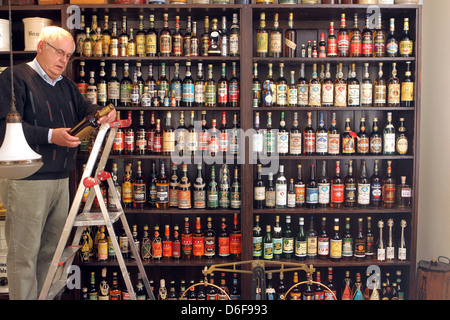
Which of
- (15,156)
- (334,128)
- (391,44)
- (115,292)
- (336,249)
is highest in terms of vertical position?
(391,44)

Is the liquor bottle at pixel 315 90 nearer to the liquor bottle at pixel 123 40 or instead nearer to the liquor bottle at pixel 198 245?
the liquor bottle at pixel 198 245

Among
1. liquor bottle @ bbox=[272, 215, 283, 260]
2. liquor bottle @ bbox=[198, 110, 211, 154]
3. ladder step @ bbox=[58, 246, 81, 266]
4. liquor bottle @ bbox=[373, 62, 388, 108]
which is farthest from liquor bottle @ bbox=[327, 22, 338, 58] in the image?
ladder step @ bbox=[58, 246, 81, 266]

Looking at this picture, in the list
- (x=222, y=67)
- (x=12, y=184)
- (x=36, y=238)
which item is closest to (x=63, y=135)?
(x=12, y=184)

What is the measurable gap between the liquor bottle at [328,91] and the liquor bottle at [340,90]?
3 centimetres

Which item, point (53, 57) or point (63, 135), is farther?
point (53, 57)

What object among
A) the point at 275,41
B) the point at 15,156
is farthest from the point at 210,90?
the point at 15,156

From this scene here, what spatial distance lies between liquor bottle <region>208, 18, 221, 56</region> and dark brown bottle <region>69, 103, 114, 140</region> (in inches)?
44.0

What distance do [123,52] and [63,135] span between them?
3.56 ft

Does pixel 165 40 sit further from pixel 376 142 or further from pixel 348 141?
pixel 376 142

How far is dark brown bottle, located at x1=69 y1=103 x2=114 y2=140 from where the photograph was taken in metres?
2.20

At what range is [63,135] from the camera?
2262 mm

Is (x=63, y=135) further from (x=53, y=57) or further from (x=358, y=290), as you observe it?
(x=358, y=290)

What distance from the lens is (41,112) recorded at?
8.20 feet

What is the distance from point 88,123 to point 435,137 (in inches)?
93.6
